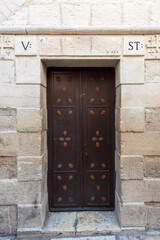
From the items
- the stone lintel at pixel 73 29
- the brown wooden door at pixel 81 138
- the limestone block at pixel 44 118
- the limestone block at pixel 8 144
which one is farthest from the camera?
the brown wooden door at pixel 81 138

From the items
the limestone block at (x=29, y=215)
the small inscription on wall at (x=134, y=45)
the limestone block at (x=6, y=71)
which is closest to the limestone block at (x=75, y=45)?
the small inscription on wall at (x=134, y=45)

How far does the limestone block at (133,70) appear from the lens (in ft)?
8.11

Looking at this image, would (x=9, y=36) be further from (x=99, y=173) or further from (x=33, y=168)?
(x=99, y=173)

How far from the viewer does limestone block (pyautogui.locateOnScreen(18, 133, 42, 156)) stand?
98.6 inches

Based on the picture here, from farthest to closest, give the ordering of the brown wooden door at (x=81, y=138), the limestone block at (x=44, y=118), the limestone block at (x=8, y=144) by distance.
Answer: the brown wooden door at (x=81, y=138)
the limestone block at (x=44, y=118)
the limestone block at (x=8, y=144)

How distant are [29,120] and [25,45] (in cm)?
112

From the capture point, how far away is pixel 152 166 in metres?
2.54

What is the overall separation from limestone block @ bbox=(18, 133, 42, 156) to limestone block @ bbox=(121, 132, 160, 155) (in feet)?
4.27

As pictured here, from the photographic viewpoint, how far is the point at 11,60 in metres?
2.46
